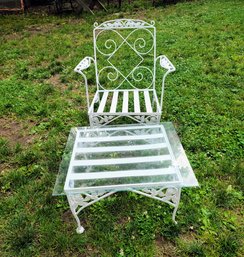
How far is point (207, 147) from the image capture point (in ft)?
9.59

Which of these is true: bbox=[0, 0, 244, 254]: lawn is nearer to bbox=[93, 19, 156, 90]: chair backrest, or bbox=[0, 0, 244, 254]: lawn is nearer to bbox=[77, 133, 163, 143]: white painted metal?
bbox=[93, 19, 156, 90]: chair backrest

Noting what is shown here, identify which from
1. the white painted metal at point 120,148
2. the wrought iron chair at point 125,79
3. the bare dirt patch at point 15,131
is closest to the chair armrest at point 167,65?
the wrought iron chair at point 125,79

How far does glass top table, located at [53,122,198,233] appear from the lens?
1956 mm

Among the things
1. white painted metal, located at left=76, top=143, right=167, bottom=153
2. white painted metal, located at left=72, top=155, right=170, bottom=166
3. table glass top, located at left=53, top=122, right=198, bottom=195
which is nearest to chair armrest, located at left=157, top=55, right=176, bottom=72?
table glass top, located at left=53, top=122, right=198, bottom=195

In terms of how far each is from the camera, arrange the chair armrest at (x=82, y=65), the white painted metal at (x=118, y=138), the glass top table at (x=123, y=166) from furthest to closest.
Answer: the chair armrest at (x=82, y=65) < the white painted metal at (x=118, y=138) < the glass top table at (x=123, y=166)

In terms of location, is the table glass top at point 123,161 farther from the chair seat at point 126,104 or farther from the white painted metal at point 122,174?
the chair seat at point 126,104

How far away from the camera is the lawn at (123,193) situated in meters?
2.08

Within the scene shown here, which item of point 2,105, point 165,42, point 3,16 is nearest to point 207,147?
point 2,105

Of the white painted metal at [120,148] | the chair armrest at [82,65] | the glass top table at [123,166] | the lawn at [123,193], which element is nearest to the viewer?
the glass top table at [123,166]

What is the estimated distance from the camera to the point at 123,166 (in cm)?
217

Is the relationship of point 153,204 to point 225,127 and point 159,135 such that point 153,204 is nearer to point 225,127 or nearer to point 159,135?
point 159,135

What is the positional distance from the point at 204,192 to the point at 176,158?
0.41 metres

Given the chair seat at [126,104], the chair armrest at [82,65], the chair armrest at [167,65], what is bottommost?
the chair seat at [126,104]

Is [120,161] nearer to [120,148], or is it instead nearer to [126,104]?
[120,148]
